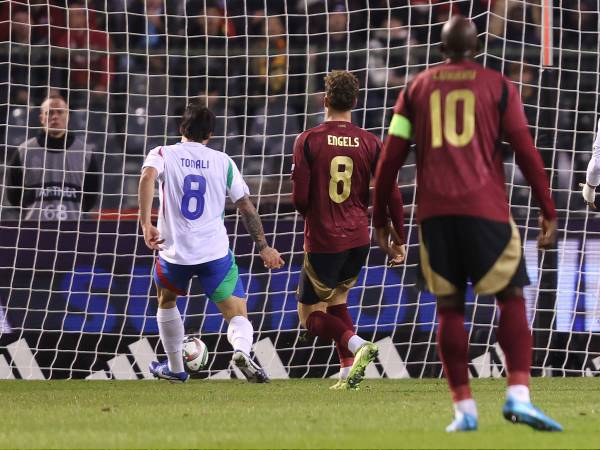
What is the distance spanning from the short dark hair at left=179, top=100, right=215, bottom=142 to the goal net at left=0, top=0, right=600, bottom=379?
71.8 inches

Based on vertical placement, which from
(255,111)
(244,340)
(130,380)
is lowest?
(130,380)

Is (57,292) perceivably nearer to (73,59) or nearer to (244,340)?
(244,340)

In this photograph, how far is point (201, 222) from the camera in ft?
28.6

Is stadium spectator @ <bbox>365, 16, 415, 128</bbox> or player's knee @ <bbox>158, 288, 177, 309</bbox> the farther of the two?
stadium spectator @ <bbox>365, 16, 415, 128</bbox>

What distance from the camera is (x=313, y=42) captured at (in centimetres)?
1158

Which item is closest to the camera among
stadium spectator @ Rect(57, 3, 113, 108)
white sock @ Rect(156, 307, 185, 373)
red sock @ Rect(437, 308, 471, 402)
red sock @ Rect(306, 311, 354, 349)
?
red sock @ Rect(437, 308, 471, 402)

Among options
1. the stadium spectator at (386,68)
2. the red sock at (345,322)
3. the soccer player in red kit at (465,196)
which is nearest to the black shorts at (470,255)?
the soccer player in red kit at (465,196)

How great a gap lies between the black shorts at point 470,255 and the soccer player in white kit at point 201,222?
3.34 metres

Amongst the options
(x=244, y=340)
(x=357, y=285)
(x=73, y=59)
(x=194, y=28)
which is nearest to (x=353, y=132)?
(x=244, y=340)

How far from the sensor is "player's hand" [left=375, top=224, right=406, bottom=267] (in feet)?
18.8

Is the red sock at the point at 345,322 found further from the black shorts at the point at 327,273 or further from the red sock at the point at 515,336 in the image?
the red sock at the point at 515,336

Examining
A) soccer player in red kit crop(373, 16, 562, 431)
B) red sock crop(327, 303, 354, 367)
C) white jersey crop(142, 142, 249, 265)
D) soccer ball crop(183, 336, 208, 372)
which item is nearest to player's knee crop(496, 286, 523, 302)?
soccer player in red kit crop(373, 16, 562, 431)

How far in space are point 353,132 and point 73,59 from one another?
519cm

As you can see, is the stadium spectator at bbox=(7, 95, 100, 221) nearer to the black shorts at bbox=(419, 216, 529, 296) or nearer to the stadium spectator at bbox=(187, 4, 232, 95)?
the stadium spectator at bbox=(187, 4, 232, 95)
